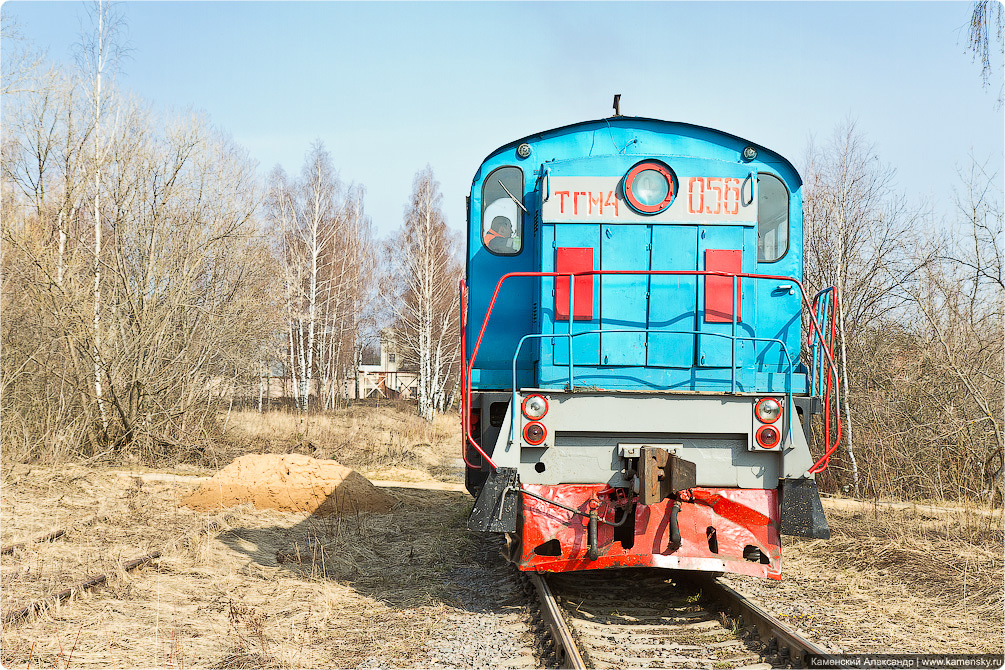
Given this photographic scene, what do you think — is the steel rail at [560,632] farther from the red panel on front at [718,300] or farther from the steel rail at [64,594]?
the steel rail at [64,594]

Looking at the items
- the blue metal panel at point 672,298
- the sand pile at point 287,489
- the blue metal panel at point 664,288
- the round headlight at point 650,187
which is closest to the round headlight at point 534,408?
the blue metal panel at point 664,288

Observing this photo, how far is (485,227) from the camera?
21.0 ft

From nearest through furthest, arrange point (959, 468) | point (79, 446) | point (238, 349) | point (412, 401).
Result: point (959, 468), point (79, 446), point (238, 349), point (412, 401)

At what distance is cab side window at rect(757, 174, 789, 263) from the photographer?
6.09 m

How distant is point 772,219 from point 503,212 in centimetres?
224

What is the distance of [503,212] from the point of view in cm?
635

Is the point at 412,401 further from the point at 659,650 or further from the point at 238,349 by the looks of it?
the point at 659,650

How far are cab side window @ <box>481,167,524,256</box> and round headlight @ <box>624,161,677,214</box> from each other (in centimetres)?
97

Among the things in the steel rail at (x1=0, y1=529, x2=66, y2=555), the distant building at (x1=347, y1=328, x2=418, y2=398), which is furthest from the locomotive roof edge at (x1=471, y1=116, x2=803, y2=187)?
the distant building at (x1=347, y1=328, x2=418, y2=398)

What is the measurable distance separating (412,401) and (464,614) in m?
→ 29.2

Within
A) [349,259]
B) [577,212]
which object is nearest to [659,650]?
[577,212]

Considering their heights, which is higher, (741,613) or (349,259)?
(349,259)

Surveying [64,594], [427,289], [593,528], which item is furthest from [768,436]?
[427,289]

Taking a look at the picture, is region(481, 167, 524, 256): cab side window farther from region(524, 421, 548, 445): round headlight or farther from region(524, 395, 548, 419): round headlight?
region(524, 421, 548, 445): round headlight
